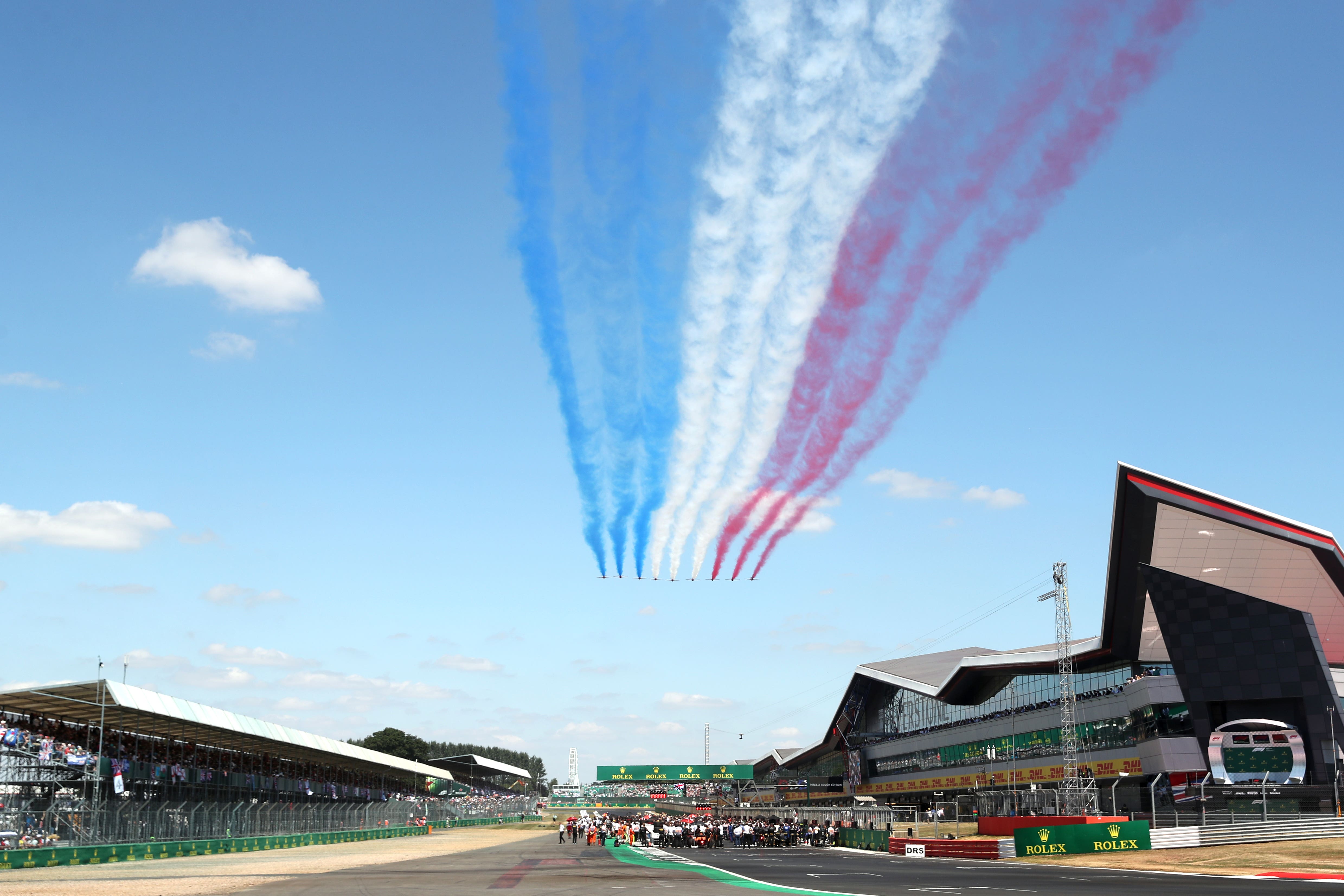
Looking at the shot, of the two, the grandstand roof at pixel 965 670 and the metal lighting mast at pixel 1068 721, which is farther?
the grandstand roof at pixel 965 670

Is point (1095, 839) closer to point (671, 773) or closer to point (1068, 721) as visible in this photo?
point (1068, 721)

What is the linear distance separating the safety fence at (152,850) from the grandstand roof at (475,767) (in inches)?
2231

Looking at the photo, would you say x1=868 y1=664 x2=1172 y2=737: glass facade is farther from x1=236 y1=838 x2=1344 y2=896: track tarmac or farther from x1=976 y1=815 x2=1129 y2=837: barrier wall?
x1=236 y1=838 x2=1344 y2=896: track tarmac

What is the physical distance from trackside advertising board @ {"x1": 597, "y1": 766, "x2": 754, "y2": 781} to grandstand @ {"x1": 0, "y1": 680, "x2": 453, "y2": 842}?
3940 inches

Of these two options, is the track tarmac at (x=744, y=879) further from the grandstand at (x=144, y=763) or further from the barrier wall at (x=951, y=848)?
the grandstand at (x=144, y=763)

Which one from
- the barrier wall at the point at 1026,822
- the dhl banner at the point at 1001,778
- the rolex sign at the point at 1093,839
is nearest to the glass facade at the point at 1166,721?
the dhl banner at the point at 1001,778

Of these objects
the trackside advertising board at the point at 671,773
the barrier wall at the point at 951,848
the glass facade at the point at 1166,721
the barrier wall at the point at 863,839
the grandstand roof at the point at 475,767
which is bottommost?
the trackside advertising board at the point at 671,773

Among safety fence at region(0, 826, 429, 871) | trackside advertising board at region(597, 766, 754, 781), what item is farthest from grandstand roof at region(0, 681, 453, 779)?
trackside advertising board at region(597, 766, 754, 781)

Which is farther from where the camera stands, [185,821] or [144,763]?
[144,763]

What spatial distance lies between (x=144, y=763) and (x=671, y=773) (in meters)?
140

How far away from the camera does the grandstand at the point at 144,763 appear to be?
133 feet

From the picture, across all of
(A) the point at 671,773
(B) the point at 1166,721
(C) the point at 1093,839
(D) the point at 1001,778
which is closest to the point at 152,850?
(C) the point at 1093,839

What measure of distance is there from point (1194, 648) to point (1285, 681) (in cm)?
552

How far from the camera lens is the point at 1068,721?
74000 millimetres
